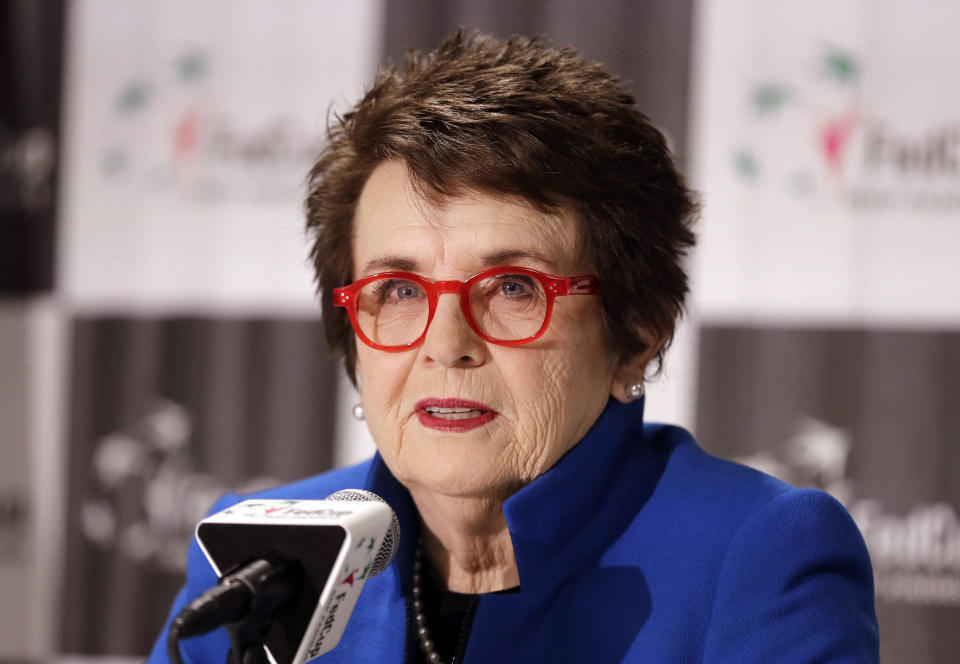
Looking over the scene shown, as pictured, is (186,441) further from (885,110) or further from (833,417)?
(885,110)

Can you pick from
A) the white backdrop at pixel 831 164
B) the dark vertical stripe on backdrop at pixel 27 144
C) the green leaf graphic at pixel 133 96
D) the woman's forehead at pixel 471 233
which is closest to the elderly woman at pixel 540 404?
the woman's forehead at pixel 471 233

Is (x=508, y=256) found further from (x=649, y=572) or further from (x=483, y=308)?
(x=649, y=572)

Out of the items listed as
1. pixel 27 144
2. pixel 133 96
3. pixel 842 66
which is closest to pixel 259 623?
pixel 842 66

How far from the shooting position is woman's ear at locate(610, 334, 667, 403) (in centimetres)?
146

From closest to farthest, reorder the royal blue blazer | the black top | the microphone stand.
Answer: the microphone stand, the royal blue blazer, the black top

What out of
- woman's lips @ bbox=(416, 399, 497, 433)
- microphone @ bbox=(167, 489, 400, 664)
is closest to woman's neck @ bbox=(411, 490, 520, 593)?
woman's lips @ bbox=(416, 399, 497, 433)

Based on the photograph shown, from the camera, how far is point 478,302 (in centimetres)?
133

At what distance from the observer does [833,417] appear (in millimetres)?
Answer: 2623

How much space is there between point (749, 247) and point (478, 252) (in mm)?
1518

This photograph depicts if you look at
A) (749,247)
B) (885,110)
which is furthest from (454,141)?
(885,110)

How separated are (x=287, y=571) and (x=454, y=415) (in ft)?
1.50

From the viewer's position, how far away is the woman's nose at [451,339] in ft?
4.21

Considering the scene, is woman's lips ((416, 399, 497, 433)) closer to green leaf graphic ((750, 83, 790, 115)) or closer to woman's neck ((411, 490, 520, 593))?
woman's neck ((411, 490, 520, 593))

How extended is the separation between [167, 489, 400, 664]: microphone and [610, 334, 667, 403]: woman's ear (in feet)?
1.97
